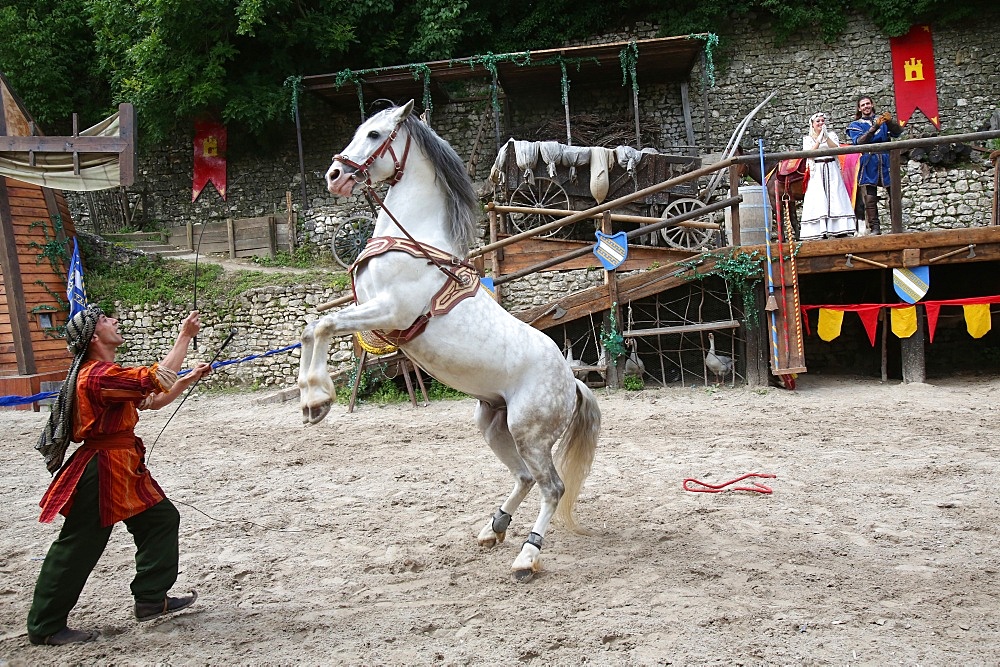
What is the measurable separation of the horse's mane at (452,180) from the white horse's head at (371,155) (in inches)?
3.9

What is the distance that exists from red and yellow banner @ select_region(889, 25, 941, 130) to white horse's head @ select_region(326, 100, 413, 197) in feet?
59.4

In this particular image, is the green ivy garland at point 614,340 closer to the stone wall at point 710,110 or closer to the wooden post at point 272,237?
the wooden post at point 272,237

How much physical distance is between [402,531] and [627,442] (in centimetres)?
273

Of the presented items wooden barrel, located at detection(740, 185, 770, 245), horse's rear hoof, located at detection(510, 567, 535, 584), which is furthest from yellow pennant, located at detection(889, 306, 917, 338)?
horse's rear hoof, located at detection(510, 567, 535, 584)

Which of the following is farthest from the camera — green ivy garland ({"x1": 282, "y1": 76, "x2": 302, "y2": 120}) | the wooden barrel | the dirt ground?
green ivy garland ({"x1": 282, "y1": 76, "x2": 302, "y2": 120})

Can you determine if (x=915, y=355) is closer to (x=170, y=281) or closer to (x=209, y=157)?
(x=170, y=281)

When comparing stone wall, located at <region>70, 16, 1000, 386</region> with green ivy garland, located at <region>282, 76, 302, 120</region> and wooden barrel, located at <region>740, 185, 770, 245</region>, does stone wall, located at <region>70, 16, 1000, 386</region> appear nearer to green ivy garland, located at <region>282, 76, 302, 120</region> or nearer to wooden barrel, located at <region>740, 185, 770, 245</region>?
green ivy garland, located at <region>282, 76, 302, 120</region>

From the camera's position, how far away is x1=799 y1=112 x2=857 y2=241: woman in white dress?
27.7 feet

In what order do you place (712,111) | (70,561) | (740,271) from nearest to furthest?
(70,561) → (740,271) → (712,111)

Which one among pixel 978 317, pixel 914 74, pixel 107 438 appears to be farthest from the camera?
pixel 914 74

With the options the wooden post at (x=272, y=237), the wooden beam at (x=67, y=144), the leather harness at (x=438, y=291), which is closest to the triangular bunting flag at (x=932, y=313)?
the leather harness at (x=438, y=291)

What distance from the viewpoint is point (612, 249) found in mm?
8508

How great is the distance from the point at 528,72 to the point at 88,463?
50.9ft

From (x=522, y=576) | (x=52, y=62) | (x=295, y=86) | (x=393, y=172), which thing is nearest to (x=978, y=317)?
(x=522, y=576)
